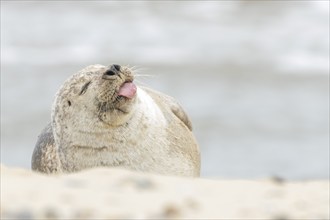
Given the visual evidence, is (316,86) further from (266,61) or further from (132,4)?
(132,4)

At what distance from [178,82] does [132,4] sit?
15.1 feet

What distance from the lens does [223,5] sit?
64.6ft

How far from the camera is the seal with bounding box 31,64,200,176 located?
8664mm

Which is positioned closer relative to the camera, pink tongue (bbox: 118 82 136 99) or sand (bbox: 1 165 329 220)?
sand (bbox: 1 165 329 220)

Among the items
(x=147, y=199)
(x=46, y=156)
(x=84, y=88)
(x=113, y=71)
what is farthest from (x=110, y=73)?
(x=147, y=199)

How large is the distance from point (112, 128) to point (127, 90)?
34 centimetres

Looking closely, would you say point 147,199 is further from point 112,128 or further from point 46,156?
point 46,156

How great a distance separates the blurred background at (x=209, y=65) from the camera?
42.1ft

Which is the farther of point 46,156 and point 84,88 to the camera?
point 46,156

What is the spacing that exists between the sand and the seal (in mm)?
2754

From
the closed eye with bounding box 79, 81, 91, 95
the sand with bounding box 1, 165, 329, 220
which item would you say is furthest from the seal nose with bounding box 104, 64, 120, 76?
the sand with bounding box 1, 165, 329, 220

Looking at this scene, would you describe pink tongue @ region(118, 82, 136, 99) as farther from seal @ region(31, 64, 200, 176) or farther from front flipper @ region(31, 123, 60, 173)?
front flipper @ region(31, 123, 60, 173)

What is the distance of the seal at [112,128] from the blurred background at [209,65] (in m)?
2.76

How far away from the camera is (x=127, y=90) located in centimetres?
857
